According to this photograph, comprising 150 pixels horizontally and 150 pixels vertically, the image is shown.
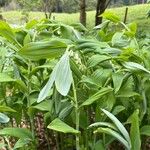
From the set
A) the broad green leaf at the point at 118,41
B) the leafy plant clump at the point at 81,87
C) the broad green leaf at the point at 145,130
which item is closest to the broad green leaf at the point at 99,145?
the leafy plant clump at the point at 81,87

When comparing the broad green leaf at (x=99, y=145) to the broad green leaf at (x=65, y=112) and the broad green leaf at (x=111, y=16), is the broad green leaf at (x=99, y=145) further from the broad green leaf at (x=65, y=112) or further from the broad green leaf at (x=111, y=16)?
the broad green leaf at (x=111, y=16)

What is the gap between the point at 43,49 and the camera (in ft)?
3.81

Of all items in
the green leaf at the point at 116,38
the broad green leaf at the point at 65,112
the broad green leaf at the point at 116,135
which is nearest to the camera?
the broad green leaf at the point at 116,135

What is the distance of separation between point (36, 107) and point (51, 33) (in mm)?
339

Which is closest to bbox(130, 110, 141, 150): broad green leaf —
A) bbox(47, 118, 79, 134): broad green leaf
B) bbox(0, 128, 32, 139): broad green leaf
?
bbox(47, 118, 79, 134): broad green leaf

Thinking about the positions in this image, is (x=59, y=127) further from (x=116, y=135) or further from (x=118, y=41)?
(x=118, y=41)

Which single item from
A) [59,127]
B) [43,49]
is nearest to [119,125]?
[59,127]

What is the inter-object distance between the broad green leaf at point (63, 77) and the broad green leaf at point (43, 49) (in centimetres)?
7

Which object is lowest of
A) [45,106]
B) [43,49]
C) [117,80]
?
[45,106]

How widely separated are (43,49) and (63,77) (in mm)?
133

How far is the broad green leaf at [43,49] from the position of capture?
1.15 meters

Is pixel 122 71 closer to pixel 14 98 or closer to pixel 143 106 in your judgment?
pixel 143 106

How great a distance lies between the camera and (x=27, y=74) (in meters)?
1.46

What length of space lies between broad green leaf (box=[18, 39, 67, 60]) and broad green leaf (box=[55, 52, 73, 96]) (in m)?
0.07
